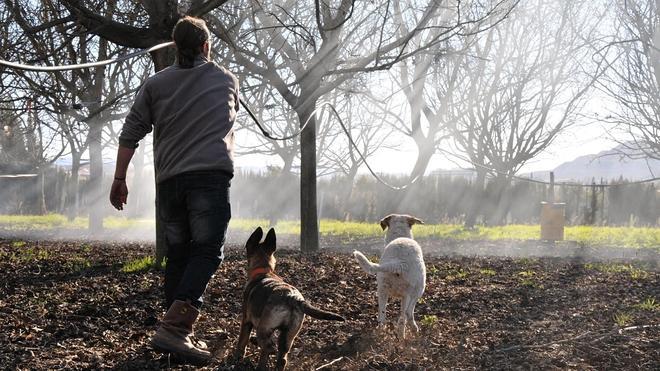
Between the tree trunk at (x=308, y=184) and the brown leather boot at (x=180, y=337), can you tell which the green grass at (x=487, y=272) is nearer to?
the tree trunk at (x=308, y=184)

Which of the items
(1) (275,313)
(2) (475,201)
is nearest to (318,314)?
(1) (275,313)

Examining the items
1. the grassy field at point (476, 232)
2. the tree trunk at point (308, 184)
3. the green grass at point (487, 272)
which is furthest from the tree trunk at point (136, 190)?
the green grass at point (487, 272)

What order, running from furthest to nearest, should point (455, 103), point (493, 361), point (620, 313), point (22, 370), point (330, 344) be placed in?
point (455, 103) → point (620, 313) → point (330, 344) → point (493, 361) → point (22, 370)

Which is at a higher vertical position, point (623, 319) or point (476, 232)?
→ point (476, 232)

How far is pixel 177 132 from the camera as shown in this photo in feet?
13.6

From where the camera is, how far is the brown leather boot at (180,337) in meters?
3.88

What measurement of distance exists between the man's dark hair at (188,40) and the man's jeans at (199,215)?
710mm

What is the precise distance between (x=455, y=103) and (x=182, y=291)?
16072 mm

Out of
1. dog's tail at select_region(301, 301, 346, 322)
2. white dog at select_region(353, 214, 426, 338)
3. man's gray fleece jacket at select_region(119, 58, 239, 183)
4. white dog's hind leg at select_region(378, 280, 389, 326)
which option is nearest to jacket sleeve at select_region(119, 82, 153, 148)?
man's gray fleece jacket at select_region(119, 58, 239, 183)

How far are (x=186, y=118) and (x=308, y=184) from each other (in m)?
6.77

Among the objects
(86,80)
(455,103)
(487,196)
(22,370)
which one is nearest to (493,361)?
(22,370)

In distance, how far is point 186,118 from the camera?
412 centimetres

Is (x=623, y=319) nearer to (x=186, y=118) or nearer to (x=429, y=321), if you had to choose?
(x=429, y=321)

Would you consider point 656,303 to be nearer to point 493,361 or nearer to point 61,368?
point 493,361
